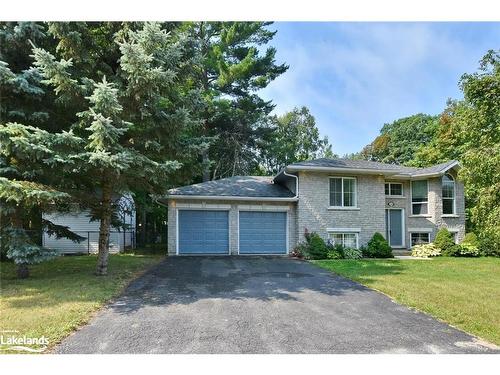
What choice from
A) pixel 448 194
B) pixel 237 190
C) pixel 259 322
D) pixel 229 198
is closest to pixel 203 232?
pixel 229 198

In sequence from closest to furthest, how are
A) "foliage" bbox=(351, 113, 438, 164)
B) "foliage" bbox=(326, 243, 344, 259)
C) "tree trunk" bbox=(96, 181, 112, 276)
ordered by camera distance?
"tree trunk" bbox=(96, 181, 112, 276) → "foliage" bbox=(326, 243, 344, 259) → "foliage" bbox=(351, 113, 438, 164)

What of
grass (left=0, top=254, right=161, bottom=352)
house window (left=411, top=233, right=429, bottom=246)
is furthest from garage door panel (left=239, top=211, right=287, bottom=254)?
house window (left=411, top=233, right=429, bottom=246)

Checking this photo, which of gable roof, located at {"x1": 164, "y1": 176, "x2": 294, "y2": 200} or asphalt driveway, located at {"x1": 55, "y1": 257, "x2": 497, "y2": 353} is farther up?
gable roof, located at {"x1": 164, "y1": 176, "x2": 294, "y2": 200}

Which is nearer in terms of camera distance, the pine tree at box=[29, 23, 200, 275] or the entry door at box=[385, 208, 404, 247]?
the pine tree at box=[29, 23, 200, 275]

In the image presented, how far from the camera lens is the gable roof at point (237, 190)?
14.2 metres

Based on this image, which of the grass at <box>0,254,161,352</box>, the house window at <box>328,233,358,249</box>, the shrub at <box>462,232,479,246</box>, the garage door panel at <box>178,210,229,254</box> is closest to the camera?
the grass at <box>0,254,161,352</box>

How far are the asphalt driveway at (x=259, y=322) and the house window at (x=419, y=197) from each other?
10.6m

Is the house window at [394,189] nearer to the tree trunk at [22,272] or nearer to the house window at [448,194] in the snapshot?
the house window at [448,194]

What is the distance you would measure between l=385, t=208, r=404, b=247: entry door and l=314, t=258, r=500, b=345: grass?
3852mm

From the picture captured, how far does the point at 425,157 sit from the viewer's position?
2592 cm

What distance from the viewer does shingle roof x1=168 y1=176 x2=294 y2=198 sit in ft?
47.1

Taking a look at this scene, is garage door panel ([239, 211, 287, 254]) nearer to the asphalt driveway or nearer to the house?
the house

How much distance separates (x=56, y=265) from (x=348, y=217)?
457 inches
